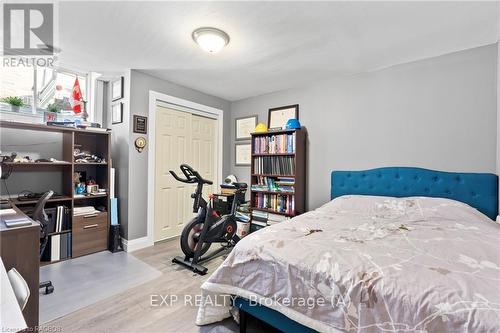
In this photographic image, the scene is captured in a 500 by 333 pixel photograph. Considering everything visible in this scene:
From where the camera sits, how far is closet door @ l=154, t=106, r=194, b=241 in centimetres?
340

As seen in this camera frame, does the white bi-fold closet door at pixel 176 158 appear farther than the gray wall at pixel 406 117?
Yes

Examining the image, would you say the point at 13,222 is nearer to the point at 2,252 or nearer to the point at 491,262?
the point at 2,252

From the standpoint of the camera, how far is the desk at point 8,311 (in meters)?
0.88

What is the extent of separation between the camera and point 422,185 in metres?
2.54

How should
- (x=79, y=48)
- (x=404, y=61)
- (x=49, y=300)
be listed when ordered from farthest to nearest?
1. (x=404, y=61)
2. (x=79, y=48)
3. (x=49, y=300)

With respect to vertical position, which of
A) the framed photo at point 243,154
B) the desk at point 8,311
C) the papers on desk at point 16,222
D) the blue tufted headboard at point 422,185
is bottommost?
the desk at point 8,311

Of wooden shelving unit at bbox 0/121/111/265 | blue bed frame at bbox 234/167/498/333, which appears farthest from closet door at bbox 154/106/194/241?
blue bed frame at bbox 234/167/498/333

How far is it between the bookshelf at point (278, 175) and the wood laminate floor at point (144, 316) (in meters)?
1.47

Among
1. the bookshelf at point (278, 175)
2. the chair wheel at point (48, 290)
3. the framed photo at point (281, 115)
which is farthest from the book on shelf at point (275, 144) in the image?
the chair wheel at point (48, 290)

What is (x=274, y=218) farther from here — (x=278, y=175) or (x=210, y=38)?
(x=210, y=38)

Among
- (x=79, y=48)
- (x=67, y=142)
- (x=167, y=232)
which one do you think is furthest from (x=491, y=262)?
(x=67, y=142)

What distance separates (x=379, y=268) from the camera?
1138 mm

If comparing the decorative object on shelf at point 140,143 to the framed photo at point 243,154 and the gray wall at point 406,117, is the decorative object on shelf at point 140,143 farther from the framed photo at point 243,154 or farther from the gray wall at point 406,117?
the gray wall at point 406,117

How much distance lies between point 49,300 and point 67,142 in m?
1.74
